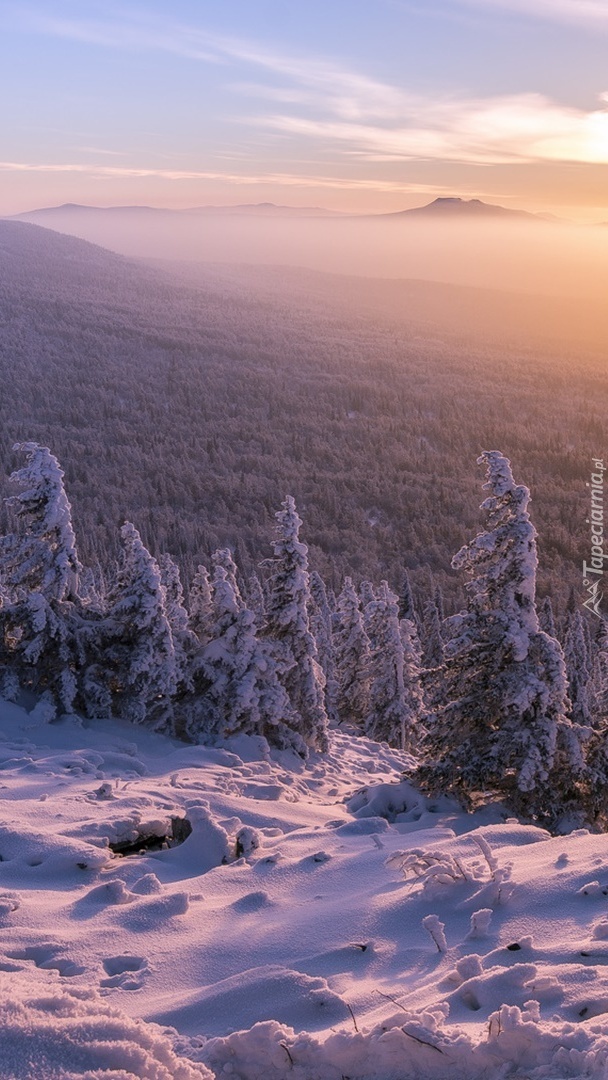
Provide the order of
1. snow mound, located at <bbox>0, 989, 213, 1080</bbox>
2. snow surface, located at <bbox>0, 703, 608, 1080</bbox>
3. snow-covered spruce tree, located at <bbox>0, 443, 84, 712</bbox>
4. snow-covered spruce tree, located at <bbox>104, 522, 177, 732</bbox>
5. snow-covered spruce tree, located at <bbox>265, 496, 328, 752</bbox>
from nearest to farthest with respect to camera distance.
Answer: snow mound, located at <bbox>0, 989, 213, 1080</bbox>, snow surface, located at <bbox>0, 703, 608, 1080</bbox>, snow-covered spruce tree, located at <bbox>0, 443, 84, 712</bbox>, snow-covered spruce tree, located at <bbox>104, 522, 177, 732</bbox>, snow-covered spruce tree, located at <bbox>265, 496, 328, 752</bbox>

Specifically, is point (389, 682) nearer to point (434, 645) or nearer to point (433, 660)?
point (433, 660)

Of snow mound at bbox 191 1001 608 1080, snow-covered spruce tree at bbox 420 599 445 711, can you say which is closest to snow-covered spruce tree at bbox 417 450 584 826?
snow-covered spruce tree at bbox 420 599 445 711

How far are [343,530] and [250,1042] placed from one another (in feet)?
497

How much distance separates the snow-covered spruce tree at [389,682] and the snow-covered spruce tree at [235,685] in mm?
12998

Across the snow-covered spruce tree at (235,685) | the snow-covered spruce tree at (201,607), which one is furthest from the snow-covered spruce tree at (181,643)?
the snow-covered spruce tree at (201,607)

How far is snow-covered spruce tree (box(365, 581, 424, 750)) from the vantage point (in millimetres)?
33781

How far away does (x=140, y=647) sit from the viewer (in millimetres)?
18734

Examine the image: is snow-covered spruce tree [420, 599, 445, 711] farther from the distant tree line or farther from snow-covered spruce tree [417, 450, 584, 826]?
snow-covered spruce tree [417, 450, 584, 826]

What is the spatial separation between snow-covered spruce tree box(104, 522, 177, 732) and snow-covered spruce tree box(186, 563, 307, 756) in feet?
3.66

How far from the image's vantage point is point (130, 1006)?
5.34 m

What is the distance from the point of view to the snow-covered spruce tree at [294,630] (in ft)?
73.6

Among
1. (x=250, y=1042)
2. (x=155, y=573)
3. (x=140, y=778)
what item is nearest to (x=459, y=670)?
(x=140, y=778)

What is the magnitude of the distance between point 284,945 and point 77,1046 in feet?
9.17

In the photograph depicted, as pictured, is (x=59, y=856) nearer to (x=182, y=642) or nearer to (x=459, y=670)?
(x=459, y=670)
